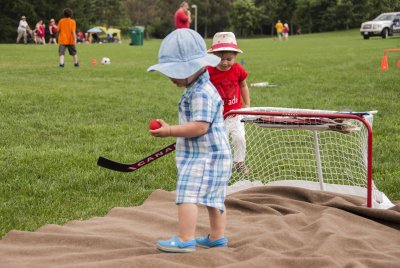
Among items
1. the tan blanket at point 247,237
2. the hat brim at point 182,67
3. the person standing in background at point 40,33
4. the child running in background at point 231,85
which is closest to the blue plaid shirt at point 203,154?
the hat brim at point 182,67

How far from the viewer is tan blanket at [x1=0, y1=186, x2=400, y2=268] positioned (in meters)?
4.01

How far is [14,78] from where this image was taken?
15023 mm

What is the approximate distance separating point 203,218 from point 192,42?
1.60 metres

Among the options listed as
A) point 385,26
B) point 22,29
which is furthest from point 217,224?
point 22,29

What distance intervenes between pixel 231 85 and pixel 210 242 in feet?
9.30

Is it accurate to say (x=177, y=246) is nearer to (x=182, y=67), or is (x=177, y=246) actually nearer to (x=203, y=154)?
(x=203, y=154)

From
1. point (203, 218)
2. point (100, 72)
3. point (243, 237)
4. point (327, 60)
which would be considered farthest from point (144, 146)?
point (327, 60)

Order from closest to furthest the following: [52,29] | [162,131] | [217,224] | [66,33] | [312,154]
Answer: [162,131]
[217,224]
[312,154]
[66,33]
[52,29]

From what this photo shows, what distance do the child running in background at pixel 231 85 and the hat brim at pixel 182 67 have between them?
8.53 ft

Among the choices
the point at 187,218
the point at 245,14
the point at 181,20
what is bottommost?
the point at 187,218

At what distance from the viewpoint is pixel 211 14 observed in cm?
9844

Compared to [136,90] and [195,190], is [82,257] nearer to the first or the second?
[195,190]

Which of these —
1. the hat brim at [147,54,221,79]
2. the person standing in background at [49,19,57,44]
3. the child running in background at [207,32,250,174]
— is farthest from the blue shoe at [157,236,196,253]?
the person standing in background at [49,19,57,44]

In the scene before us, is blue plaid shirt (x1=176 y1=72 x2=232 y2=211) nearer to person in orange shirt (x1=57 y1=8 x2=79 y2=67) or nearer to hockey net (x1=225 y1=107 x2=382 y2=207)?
hockey net (x1=225 y1=107 x2=382 y2=207)
